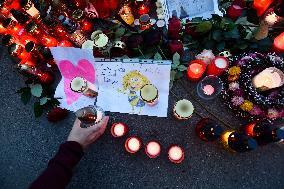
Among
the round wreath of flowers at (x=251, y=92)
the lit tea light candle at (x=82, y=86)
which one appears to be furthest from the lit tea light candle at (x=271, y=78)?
the lit tea light candle at (x=82, y=86)

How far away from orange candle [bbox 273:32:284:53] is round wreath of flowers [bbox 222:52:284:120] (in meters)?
0.07

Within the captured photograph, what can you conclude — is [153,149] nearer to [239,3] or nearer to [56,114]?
[56,114]

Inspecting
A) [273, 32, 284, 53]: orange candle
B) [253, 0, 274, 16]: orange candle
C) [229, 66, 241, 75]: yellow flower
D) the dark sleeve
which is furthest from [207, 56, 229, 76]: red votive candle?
the dark sleeve

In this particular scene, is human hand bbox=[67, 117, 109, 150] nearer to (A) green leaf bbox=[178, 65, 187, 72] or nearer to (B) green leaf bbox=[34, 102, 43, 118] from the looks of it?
(B) green leaf bbox=[34, 102, 43, 118]

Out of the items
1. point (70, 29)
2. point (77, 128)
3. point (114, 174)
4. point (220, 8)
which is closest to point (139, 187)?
point (114, 174)

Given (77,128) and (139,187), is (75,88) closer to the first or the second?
(77,128)

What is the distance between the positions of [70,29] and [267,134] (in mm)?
1009

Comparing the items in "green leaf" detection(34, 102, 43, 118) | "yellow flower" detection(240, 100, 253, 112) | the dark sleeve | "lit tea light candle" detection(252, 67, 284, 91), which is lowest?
"green leaf" detection(34, 102, 43, 118)

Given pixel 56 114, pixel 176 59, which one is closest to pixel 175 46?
pixel 176 59

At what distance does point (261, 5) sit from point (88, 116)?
3.27 ft

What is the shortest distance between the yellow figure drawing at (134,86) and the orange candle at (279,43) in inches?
24.5

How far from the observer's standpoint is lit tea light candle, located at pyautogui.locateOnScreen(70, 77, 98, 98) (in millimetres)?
1391

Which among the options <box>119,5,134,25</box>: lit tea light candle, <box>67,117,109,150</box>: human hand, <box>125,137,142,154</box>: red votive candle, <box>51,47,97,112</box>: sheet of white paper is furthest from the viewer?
<box>119,5,134,25</box>: lit tea light candle

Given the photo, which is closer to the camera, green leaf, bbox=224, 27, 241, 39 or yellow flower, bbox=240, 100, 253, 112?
yellow flower, bbox=240, 100, 253, 112
